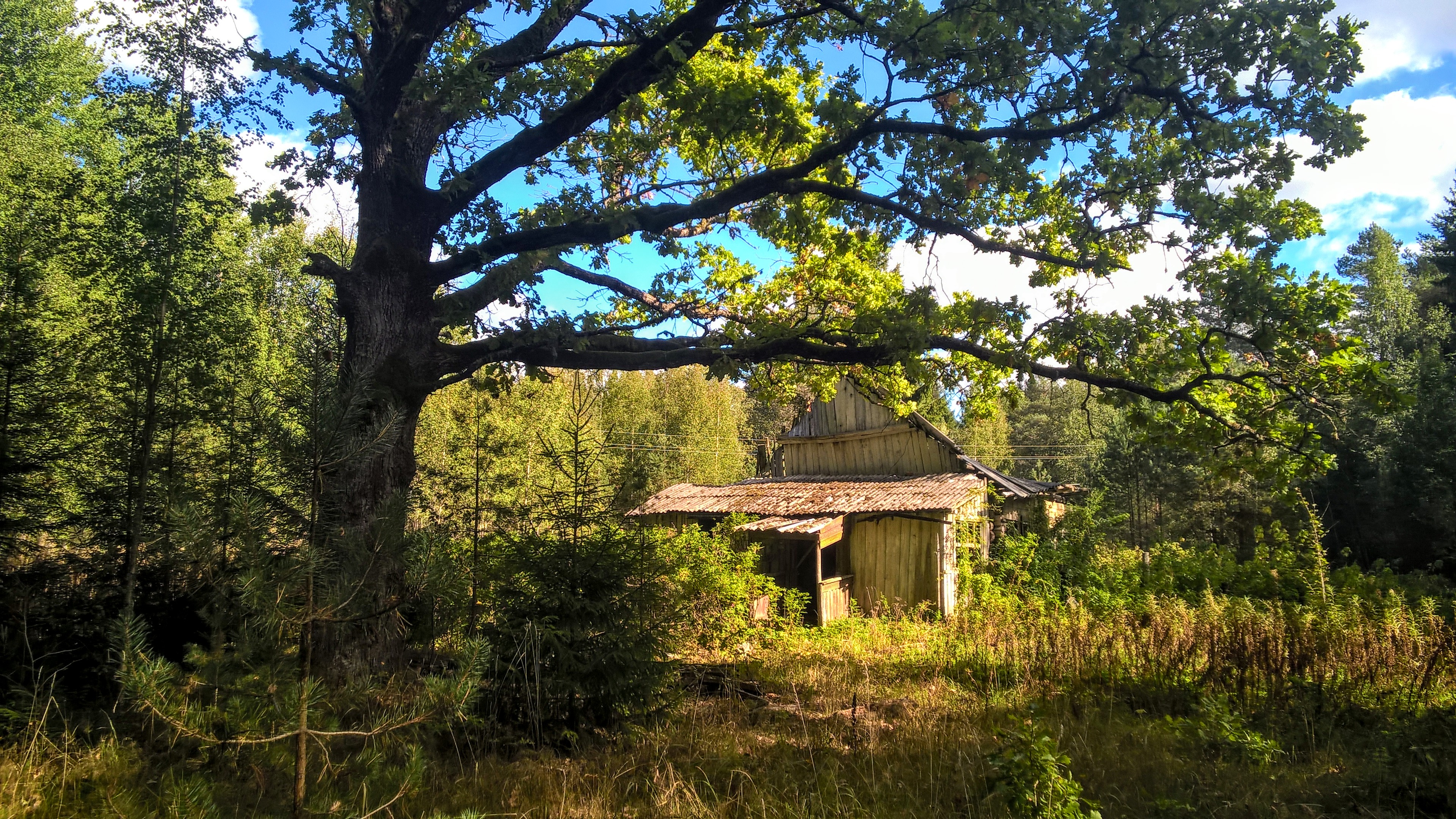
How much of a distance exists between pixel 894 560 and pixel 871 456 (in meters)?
4.61

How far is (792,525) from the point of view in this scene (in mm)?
17281

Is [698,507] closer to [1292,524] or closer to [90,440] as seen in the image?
[90,440]

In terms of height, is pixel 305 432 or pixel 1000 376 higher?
pixel 1000 376

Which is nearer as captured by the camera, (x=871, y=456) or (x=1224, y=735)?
(x=1224, y=735)

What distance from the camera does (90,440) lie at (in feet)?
24.1

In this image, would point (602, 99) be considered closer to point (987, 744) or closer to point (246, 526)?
point (246, 526)

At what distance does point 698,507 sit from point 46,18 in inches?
839

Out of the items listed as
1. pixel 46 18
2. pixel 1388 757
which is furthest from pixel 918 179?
pixel 46 18

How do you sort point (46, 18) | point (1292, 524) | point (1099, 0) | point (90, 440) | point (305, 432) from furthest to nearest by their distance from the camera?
point (1292, 524) → point (46, 18) → point (90, 440) → point (1099, 0) → point (305, 432)

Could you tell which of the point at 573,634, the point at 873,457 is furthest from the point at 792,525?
the point at 573,634

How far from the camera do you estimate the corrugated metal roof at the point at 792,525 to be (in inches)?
661

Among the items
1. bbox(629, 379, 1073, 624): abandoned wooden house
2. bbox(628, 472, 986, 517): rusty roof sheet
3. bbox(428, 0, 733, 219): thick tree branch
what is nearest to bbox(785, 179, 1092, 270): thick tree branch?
bbox(428, 0, 733, 219): thick tree branch

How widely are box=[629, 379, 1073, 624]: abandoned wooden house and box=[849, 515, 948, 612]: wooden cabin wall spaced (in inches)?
1.2

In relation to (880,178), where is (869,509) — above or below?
below
